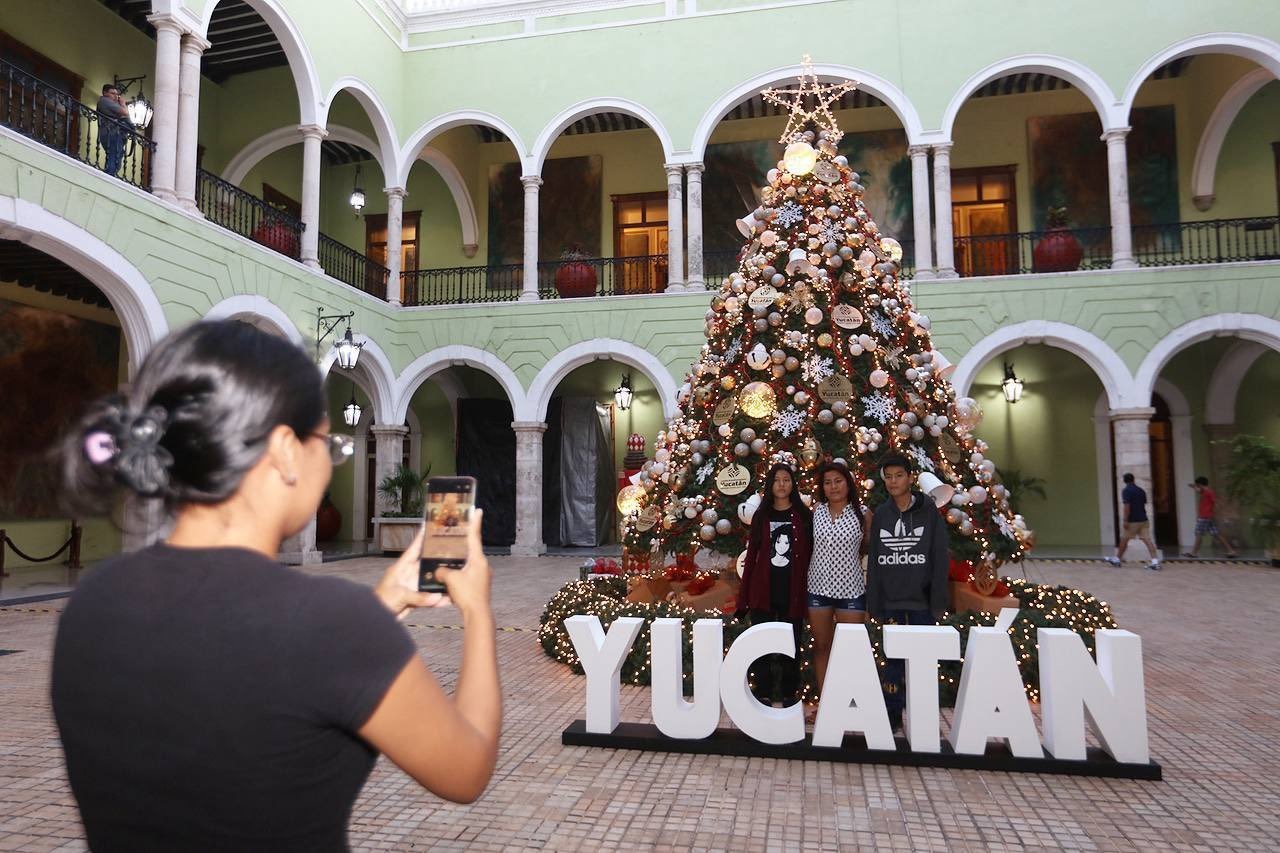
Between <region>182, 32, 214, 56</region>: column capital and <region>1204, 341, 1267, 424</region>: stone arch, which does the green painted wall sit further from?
<region>182, 32, 214, 56</region>: column capital

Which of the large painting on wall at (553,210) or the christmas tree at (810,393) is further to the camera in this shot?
the large painting on wall at (553,210)

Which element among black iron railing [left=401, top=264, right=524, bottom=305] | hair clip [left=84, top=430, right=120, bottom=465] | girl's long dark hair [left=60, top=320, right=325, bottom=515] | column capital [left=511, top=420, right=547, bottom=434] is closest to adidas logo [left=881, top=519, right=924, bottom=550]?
girl's long dark hair [left=60, top=320, right=325, bottom=515]

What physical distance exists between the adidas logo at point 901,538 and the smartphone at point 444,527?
10.2 feet

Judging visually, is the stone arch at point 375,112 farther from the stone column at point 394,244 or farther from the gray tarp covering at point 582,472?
the gray tarp covering at point 582,472

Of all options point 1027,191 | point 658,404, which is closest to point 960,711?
point 658,404

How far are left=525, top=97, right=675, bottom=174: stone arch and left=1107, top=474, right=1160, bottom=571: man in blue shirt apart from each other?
906cm

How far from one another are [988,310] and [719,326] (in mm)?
8284

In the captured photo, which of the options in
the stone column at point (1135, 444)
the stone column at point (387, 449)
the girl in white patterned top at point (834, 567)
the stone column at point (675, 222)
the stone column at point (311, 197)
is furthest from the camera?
the stone column at point (387, 449)

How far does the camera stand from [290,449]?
976 millimetres

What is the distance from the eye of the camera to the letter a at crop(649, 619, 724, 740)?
12.2 ft

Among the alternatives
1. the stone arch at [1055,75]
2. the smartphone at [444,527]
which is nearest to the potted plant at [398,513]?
the stone arch at [1055,75]

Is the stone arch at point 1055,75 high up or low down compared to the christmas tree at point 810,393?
up

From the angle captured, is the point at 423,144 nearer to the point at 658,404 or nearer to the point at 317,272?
the point at 317,272

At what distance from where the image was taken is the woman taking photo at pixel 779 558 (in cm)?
422
